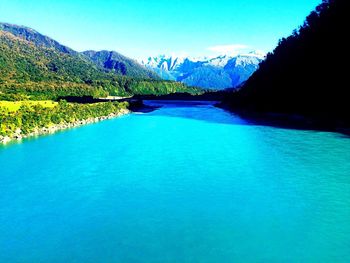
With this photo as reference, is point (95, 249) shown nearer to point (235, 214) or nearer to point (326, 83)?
point (235, 214)

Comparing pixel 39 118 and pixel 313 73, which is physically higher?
pixel 313 73

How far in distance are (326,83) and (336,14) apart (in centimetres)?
1989

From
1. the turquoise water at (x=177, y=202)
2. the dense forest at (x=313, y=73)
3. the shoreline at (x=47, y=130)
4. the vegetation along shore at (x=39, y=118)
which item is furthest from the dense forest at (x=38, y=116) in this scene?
the dense forest at (x=313, y=73)

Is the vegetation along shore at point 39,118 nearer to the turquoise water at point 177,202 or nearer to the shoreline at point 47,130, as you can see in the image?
the shoreline at point 47,130

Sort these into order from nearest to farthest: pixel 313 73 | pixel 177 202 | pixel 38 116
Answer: pixel 177 202 → pixel 38 116 → pixel 313 73

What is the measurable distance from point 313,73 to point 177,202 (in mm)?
59144

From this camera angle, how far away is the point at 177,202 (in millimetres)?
29156

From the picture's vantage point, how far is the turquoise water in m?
21.3

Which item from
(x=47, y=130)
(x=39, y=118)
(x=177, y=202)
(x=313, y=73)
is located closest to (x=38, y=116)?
(x=39, y=118)

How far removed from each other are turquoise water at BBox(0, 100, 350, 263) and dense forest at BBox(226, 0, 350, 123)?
1771cm

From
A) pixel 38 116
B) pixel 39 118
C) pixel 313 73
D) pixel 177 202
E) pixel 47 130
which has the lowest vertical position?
pixel 47 130

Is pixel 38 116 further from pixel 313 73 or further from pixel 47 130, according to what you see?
pixel 313 73

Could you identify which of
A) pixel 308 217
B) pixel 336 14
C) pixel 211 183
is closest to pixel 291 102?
pixel 336 14

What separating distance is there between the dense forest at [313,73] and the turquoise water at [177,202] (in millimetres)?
17709
